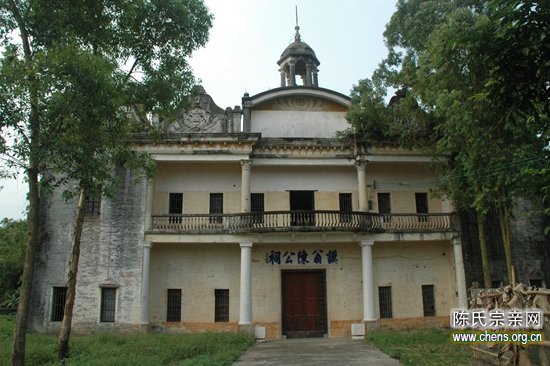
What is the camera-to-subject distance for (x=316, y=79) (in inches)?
872

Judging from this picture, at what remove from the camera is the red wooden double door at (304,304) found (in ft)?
57.1

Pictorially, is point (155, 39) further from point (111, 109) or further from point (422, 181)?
point (422, 181)

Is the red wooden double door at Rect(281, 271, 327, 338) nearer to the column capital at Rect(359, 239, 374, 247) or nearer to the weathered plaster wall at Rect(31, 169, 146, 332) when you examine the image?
the column capital at Rect(359, 239, 374, 247)

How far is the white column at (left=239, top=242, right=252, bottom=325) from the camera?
52.2 ft

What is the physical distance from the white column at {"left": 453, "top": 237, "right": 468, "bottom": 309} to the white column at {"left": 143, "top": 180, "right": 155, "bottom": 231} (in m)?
11.6

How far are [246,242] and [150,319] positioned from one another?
469 cm

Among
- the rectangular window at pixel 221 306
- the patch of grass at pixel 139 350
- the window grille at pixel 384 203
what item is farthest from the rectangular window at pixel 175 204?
the window grille at pixel 384 203

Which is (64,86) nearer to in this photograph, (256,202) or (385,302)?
(256,202)

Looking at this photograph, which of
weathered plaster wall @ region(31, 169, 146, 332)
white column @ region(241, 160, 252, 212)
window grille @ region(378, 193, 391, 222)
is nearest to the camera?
weathered plaster wall @ region(31, 169, 146, 332)

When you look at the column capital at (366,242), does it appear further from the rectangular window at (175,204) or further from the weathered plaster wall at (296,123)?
the rectangular window at (175,204)

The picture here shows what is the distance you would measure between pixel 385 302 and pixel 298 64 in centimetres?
1171

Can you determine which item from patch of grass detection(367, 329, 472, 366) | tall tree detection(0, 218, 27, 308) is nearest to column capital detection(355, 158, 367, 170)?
patch of grass detection(367, 329, 472, 366)

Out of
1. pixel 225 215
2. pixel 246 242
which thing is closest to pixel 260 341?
pixel 246 242

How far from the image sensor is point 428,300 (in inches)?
712
